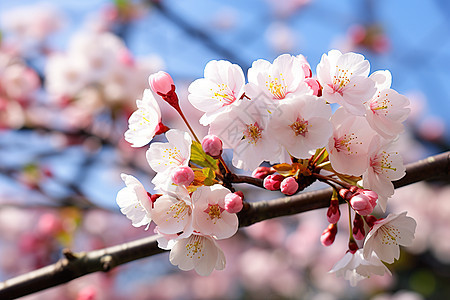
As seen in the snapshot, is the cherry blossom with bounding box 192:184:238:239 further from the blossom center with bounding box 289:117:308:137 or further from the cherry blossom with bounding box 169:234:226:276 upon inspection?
the blossom center with bounding box 289:117:308:137

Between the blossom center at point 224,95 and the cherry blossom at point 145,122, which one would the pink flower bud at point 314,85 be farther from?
the cherry blossom at point 145,122

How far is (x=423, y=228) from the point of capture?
19.9ft

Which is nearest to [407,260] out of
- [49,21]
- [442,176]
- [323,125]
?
[442,176]

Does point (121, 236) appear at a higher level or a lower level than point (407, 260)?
lower

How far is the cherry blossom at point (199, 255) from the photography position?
982mm

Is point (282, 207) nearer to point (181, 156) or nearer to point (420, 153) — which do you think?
point (181, 156)

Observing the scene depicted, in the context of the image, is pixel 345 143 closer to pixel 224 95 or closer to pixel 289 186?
pixel 289 186

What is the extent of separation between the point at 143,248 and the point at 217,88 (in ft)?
1.72

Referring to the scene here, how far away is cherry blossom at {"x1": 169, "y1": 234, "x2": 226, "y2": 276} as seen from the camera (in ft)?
3.22

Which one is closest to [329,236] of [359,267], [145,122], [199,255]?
[359,267]

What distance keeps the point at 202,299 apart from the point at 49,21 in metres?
5.67

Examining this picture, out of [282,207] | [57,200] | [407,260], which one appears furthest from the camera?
[407,260]

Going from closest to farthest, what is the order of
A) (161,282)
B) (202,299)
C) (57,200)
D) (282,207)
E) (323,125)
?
(323,125) < (282,207) < (57,200) < (161,282) < (202,299)

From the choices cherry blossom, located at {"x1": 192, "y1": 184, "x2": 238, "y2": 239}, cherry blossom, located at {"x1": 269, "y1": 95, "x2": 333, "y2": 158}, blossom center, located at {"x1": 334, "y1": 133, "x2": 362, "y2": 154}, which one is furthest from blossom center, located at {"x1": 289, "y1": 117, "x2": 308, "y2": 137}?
cherry blossom, located at {"x1": 192, "y1": 184, "x2": 238, "y2": 239}
